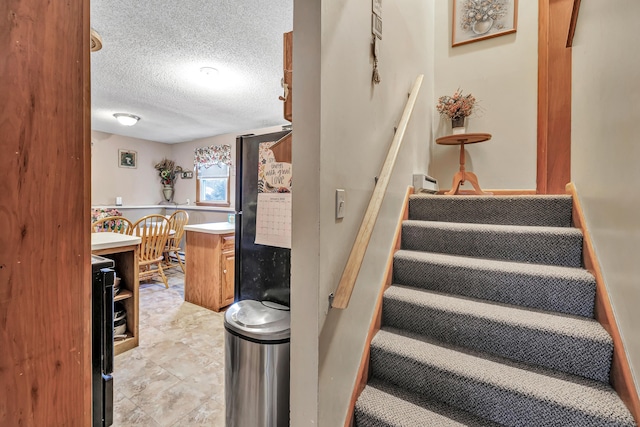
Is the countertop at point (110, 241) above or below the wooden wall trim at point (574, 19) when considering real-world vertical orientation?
below

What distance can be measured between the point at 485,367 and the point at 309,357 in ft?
2.63

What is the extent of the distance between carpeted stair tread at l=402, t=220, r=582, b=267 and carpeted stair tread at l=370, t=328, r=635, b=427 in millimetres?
643

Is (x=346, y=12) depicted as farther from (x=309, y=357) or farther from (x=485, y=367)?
(x=485, y=367)

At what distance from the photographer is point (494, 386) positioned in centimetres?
119

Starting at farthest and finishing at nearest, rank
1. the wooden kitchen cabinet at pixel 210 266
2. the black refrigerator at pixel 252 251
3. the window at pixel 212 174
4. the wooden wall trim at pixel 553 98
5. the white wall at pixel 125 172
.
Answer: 1. the window at pixel 212 174
2. the white wall at pixel 125 172
3. the wooden kitchen cabinet at pixel 210 266
4. the wooden wall trim at pixel 553 98
5. the black refrigerator at pixel 252 251

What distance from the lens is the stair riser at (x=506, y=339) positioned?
1203mm

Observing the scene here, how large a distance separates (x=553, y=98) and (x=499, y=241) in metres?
1.70

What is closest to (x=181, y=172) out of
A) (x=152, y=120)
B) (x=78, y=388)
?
(x=152, y=120)

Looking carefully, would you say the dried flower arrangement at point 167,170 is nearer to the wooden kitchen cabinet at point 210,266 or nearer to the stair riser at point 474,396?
the wooden kitchen cabinet at point 210,266

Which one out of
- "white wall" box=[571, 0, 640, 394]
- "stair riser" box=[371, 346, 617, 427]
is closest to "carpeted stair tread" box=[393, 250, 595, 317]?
"white wall" box=[571, 0, 640, 394]

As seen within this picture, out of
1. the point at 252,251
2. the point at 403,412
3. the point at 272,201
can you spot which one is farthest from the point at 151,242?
the point at 403,412

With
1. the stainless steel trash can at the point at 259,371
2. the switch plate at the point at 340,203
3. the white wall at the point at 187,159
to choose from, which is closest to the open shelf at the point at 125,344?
the stainless steel trash can at the point at 259,371

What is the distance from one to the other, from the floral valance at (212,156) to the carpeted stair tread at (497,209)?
4103mm

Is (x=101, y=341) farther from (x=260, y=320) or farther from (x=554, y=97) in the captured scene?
(x=554, y=97)
